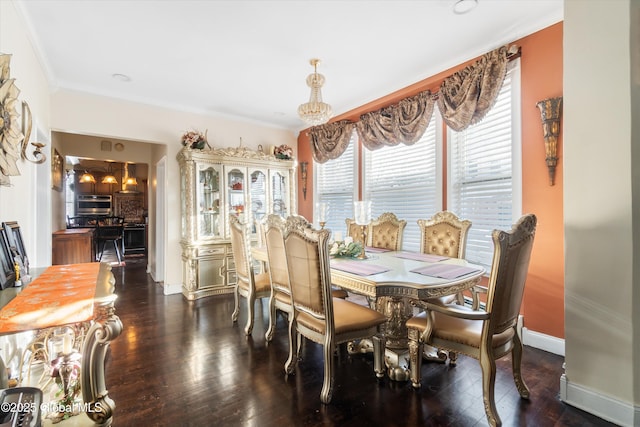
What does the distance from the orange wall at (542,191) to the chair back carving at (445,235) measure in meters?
0.56

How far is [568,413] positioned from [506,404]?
12.8 inches

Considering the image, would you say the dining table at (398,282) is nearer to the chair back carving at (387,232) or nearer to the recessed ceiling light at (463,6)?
the chair back carving at (387,232)

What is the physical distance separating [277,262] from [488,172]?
7.35 ft

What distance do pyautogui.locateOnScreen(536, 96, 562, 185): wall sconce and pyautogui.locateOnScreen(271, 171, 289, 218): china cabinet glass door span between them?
3.62 m

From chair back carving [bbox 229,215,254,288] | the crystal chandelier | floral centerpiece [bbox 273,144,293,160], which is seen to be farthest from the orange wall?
floral centerpiece [bbox 273,144,293,160]

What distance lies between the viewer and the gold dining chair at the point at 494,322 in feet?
5.31

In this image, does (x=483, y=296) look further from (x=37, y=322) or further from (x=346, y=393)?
(x=37, y=322)

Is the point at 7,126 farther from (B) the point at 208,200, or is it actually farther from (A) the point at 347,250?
(B) the point at 208,200

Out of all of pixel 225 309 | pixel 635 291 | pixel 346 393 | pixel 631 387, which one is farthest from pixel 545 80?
pixel 225 309

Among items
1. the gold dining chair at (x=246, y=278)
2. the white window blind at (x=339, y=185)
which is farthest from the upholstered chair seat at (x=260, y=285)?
the white window blind at (x=339, y=185)

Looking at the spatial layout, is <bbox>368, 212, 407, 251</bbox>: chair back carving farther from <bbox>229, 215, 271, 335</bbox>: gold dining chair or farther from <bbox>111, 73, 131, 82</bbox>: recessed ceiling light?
<bbox>111, 73, 131, 82</bbox>: recessed ceiling light

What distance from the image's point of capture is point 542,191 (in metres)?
2.57

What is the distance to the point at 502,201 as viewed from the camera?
113 inches

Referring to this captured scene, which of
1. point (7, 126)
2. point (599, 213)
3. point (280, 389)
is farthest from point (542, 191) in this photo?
point (7, 126)
